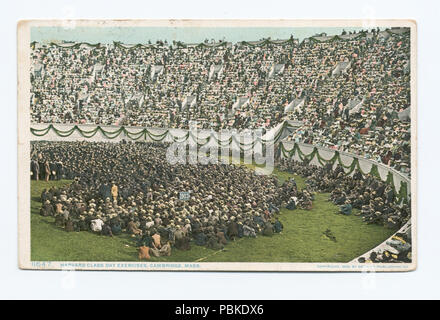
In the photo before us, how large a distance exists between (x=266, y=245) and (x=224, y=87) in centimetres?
321

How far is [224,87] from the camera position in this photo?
413 inches

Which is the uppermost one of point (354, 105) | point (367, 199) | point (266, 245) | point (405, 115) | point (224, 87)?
point (224, 87)

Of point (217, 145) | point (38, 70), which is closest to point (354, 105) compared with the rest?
point (217, 145)

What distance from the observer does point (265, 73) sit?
34.2ft

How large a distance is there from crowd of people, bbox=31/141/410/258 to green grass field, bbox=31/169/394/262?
0.15 meters

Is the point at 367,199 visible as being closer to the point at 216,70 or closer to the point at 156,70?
the point at 216,70

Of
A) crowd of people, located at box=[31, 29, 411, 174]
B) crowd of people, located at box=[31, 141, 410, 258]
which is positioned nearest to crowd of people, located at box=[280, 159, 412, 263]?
crowd of people, located at box=[31, 141, 410, 258]

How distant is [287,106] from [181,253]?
353cm

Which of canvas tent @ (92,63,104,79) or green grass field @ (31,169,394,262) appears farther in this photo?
canvas tent @ (92,63,104,79)

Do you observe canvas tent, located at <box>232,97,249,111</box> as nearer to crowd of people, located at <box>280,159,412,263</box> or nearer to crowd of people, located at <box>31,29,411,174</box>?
crowd of people, located at <box>31,29,411,174</box>

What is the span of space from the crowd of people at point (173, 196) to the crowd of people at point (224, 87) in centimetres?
65

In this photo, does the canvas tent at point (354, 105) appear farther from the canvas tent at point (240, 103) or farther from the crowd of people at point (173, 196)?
the canvas tent at point (240, 103)

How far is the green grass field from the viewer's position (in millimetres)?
9703

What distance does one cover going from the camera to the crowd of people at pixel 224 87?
1018 centimetres
